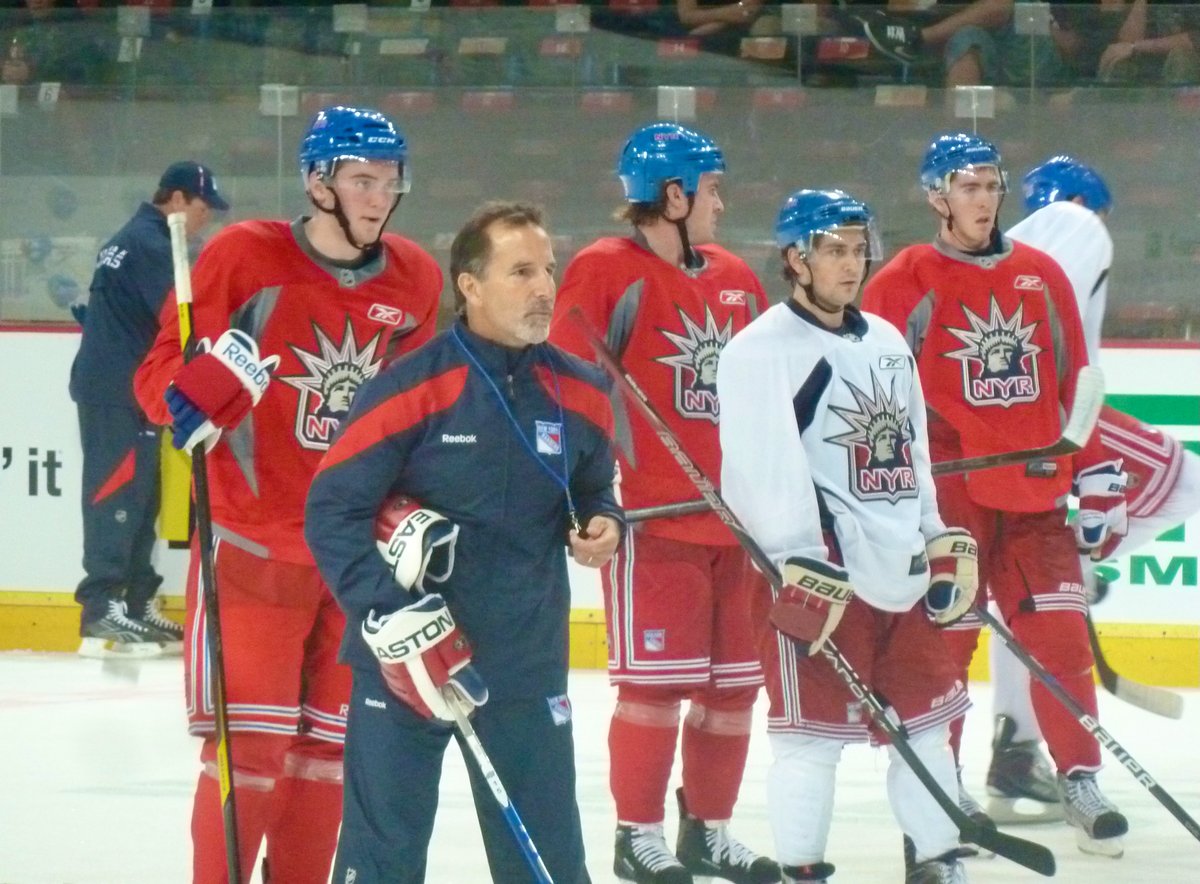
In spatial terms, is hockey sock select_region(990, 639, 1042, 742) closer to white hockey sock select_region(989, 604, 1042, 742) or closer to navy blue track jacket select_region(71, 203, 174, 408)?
white hockey sock select_region(989, 604, 1042, 742)

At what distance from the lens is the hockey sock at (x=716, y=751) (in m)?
3.73

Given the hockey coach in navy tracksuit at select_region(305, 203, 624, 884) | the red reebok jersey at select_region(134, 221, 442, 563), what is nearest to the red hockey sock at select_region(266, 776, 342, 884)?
the red reebok jersey at select_region(134, 221, 442, 563)

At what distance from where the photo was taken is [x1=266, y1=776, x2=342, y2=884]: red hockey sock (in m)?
3.11

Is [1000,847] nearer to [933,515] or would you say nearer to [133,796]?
[933,515]

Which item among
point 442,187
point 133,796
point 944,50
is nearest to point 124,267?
point 442,187

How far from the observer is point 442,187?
6.71m

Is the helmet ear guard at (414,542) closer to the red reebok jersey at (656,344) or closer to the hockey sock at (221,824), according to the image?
the hockey sock at (221,824)

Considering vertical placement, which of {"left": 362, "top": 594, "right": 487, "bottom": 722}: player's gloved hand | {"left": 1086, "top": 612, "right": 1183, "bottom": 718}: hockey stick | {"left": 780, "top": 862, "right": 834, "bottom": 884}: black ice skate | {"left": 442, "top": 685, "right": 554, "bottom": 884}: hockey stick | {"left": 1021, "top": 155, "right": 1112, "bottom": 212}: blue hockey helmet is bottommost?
{"left": 780, "top": 862, "right": 834, "bottom": 884}: black ice skate

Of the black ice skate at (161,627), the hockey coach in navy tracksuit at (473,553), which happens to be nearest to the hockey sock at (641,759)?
the hockey coach in navy tracksuit at (473,553)

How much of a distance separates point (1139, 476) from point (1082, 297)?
18.8 inches

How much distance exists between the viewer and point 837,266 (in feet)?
10.8

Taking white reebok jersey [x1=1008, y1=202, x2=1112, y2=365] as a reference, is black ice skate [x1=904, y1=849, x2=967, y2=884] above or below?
below

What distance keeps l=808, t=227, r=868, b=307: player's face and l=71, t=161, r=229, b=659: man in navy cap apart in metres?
3.33

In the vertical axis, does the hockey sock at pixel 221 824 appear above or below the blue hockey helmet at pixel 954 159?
below
